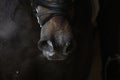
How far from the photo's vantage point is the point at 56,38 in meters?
0.64

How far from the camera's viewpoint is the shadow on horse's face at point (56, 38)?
639 millimetres

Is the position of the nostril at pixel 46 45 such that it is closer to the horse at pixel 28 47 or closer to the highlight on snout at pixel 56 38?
the highlight on snout at pixel 56 38

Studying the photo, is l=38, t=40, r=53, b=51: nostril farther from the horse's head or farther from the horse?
the horse

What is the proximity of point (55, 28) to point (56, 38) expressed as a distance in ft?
0.10

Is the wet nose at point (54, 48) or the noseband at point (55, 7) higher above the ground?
the noseband at point (55, 7)

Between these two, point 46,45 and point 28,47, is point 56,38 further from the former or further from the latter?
point 28,47

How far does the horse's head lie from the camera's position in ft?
2.10

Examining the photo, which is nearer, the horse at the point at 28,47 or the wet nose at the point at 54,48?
the wet nose at the point at 54,48

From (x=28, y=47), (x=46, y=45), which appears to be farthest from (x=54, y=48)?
(x=28, y=47)

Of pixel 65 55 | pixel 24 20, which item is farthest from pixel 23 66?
pixel 65 55

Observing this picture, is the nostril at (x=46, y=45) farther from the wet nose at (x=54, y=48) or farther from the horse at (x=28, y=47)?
the horse at (x=28, y=47)

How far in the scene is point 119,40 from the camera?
1.13 m

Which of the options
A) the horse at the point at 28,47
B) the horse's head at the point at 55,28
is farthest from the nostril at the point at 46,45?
the horse at the point at 28,47

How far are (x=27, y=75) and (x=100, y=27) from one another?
0.45 metres
